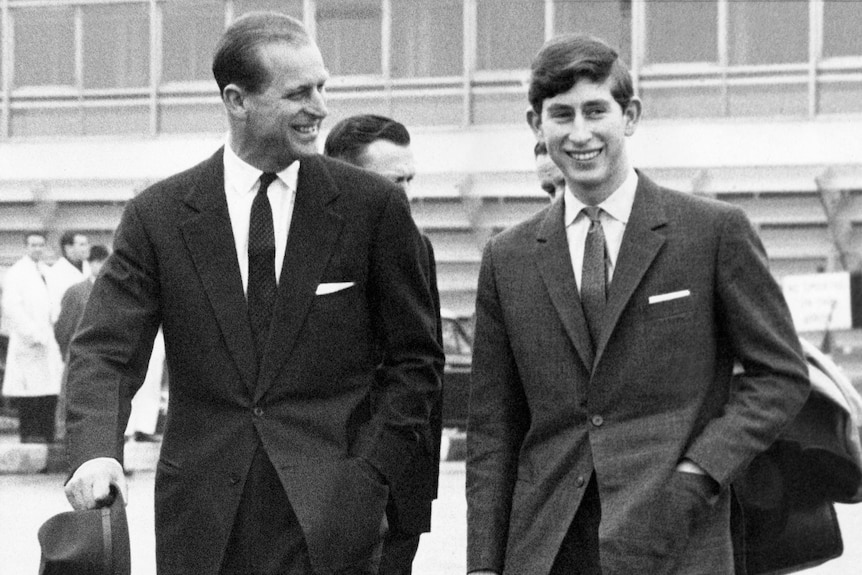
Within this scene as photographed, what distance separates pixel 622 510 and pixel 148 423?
1334 cm

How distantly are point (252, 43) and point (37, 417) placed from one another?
14.2 metres

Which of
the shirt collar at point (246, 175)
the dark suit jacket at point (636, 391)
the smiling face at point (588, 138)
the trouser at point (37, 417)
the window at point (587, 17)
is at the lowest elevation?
the trouser at point (37, 417)

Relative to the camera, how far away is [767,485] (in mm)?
4430

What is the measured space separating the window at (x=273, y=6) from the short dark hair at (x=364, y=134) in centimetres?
2259

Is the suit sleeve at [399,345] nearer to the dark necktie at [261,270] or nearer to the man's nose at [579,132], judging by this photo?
the dark necktie at [261,270]

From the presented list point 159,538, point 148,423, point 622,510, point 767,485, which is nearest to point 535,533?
point 622,510

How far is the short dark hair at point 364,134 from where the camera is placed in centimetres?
627

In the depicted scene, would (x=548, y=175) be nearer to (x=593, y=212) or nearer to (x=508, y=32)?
(x=593, y=212)

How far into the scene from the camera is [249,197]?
4.76 m

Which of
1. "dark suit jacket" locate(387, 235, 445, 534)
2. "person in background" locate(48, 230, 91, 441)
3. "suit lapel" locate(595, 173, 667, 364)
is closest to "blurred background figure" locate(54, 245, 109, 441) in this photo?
"person in background" locate(48, 230, 91, 441)

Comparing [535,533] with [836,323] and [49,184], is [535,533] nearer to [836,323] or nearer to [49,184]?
[836,323]

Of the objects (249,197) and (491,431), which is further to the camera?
(249,197)

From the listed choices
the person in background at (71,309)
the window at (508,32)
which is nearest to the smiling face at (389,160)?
the person in background at (71,309)

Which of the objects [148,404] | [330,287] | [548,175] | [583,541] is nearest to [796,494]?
[583,541]
